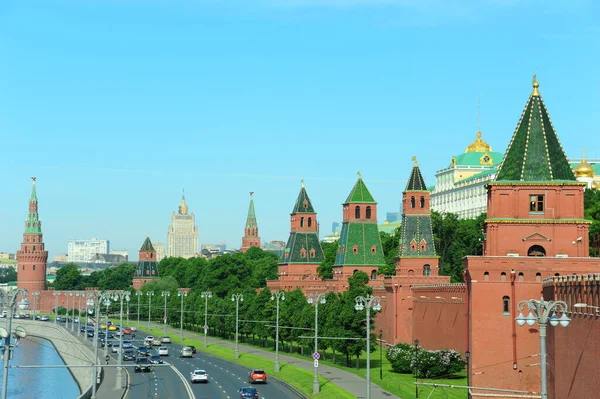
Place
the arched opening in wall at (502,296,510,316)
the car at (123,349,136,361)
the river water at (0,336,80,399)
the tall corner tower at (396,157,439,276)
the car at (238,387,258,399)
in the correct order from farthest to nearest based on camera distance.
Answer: the tall corner tower at (396,157,439,276) < the car at (123,349,136,361) < the river water at (0,336,80,399) < the car at (238,387,258,399) < the arched opening in wall at (502,296,510,316)

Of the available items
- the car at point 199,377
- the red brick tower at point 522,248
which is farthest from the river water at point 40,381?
the red brick tower at point 522,248

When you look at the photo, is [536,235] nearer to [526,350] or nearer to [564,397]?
[526,350]

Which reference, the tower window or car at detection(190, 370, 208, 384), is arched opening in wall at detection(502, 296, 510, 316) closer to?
the tower window

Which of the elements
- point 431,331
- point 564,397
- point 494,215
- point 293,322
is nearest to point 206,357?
point 293,322

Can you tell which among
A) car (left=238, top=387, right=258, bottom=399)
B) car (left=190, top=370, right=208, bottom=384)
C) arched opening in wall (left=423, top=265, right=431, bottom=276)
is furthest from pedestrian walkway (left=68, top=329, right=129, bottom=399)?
arched opening in wall (left=423, top=265, right=431, bottom=276)

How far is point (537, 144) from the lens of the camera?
68.4m

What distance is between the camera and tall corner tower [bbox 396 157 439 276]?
111312 millimetres

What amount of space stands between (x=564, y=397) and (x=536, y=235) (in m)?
14.7

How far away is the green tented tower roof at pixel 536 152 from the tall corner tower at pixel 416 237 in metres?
43.0

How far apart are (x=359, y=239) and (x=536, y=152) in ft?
218

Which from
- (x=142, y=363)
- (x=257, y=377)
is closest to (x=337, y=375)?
(x=257, y=377)

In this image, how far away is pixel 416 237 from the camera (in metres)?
113

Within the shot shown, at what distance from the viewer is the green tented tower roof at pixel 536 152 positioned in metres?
68.1

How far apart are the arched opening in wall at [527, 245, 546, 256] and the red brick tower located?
0.06m
